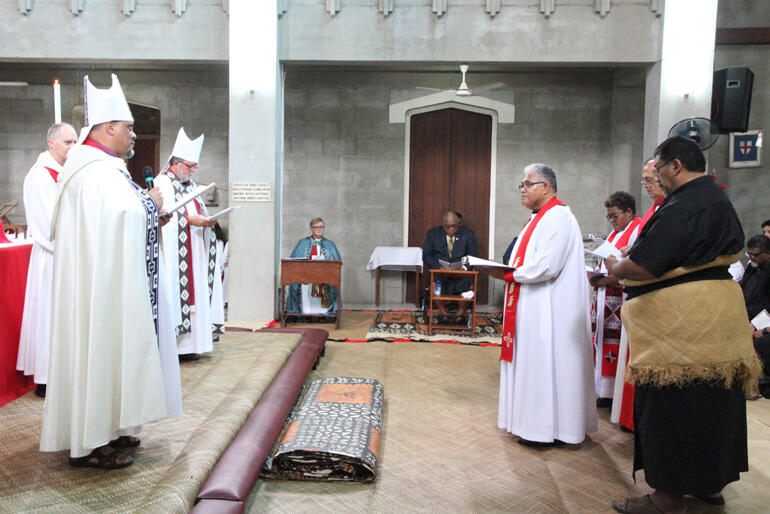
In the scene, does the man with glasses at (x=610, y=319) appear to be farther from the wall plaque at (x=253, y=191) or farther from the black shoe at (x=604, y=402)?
the wall plaque at (x=253, y=191)

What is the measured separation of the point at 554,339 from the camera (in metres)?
3.40

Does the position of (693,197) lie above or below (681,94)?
below

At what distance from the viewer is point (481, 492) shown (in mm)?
2916

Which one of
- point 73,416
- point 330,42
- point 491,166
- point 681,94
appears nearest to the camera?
point 73,416

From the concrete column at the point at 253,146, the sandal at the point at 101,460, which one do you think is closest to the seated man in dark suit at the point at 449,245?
the concrete column at the point at 253,146

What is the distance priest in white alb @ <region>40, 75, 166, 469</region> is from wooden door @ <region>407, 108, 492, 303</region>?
22.6 ft

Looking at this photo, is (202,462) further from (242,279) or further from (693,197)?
(242,279)

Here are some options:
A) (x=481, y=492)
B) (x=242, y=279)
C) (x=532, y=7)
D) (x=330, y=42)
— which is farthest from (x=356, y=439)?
(x=532, y=7)

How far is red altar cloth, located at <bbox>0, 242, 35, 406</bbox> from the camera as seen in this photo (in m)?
3.35

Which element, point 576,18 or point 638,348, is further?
point 576,18

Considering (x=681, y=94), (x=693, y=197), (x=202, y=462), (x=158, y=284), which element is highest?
(x=681, y=94)

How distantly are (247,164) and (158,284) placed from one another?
5.05 meters

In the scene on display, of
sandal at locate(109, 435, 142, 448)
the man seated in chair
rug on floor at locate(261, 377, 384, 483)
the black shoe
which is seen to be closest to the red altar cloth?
sandal at locate(109, 435, 142, 448)

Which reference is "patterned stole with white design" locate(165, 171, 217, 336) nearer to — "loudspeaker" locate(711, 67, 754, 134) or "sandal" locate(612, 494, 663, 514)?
"sandal" locate(612, 494, 663, 514)
